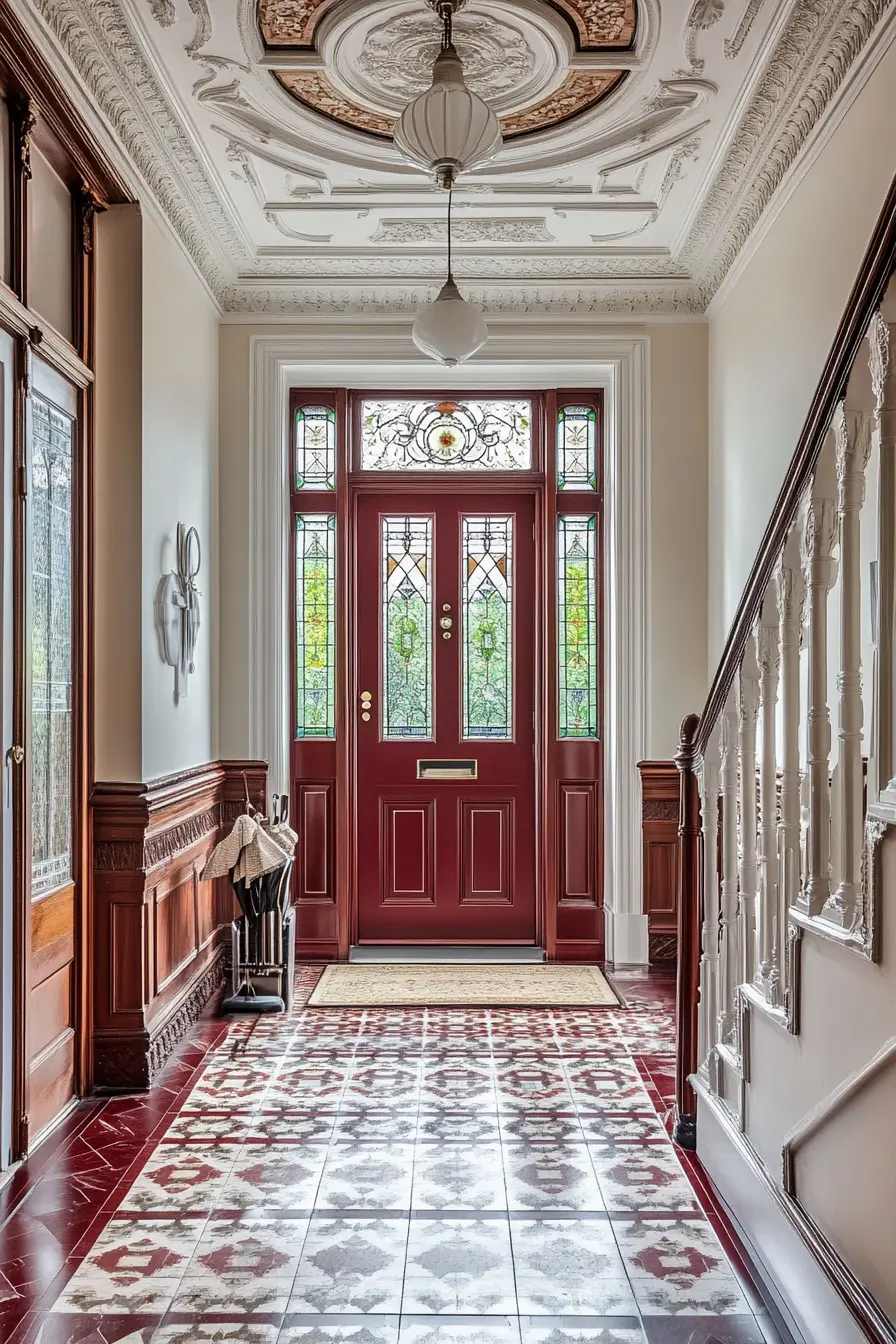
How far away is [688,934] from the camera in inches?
140

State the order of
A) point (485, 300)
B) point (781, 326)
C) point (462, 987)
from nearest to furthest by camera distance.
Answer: point (781, 326), point (462, 987), point (485, 300)

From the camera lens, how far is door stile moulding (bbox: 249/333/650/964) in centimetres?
597

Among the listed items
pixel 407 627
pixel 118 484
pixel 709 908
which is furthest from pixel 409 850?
pixel 709 908

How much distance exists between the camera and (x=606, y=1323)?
2.47 metres

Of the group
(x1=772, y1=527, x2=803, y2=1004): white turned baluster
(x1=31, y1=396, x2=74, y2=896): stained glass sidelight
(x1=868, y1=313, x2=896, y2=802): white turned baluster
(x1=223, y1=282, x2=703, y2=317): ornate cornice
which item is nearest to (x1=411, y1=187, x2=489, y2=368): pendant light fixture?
(x1=31, y1=396, x2=74, y2=896): stained glass sidelight

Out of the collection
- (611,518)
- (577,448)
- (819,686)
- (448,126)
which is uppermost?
(448,126)

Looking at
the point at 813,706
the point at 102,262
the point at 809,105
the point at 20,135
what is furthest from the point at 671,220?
the point at 813,706

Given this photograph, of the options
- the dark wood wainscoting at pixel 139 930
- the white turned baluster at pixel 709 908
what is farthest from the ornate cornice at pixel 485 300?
the white turned baluster at pixel 709 908

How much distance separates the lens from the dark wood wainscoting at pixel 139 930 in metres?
4.08

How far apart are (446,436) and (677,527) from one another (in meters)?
1.37

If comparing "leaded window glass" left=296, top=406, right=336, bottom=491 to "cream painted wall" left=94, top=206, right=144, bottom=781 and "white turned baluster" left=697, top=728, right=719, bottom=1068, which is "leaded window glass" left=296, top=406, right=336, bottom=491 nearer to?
"cream painted wall" left=94, top=206, right=144, bottom=781

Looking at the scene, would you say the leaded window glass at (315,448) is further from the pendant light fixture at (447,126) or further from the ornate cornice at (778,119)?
the pendant light fixture at (447,126)

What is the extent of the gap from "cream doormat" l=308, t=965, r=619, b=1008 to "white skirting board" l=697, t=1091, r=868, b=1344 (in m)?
1.98

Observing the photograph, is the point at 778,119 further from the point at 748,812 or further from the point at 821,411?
the point at 748,812
